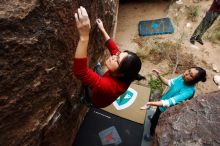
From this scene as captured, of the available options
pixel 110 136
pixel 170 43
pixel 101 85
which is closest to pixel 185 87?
pixel 101 85

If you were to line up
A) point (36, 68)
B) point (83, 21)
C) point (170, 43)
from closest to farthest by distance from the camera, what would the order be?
point (83, 21) < point (36, 68) < point (170, 43)

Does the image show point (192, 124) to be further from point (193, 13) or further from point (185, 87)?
point (193, 13)

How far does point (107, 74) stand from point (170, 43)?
399 centimetres

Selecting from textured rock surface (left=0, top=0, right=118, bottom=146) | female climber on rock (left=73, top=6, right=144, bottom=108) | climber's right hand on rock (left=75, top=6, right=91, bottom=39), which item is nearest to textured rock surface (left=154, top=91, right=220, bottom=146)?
female climber on rock (left=73, top=6, right=144, bottom=108)

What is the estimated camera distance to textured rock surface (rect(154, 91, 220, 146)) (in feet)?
8.34

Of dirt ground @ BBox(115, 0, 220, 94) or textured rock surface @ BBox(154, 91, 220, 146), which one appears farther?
dirt ground @ BBox(115, 0, 220, 94)

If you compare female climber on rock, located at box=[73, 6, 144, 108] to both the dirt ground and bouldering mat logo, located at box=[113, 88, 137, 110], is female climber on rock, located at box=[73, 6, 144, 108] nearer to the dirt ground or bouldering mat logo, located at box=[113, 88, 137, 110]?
bouldering mat logo, located at box=[113, 88, 137, 110]

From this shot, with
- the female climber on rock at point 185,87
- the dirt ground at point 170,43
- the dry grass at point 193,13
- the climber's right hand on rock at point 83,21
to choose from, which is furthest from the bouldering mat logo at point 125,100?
the dry grass at point 193,13

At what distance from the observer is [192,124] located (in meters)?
2.69

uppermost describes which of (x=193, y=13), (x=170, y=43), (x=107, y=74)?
(x=107, y=74)

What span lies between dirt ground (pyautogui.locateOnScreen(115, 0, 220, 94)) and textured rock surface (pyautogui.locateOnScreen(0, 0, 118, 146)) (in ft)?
9.28

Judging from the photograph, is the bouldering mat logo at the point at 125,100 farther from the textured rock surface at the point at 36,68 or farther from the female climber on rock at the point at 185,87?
the textured rock surface at the point at 36,68

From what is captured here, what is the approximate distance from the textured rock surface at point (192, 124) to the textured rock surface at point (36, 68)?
4.11 feet

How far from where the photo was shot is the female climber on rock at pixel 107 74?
6.80 ft
